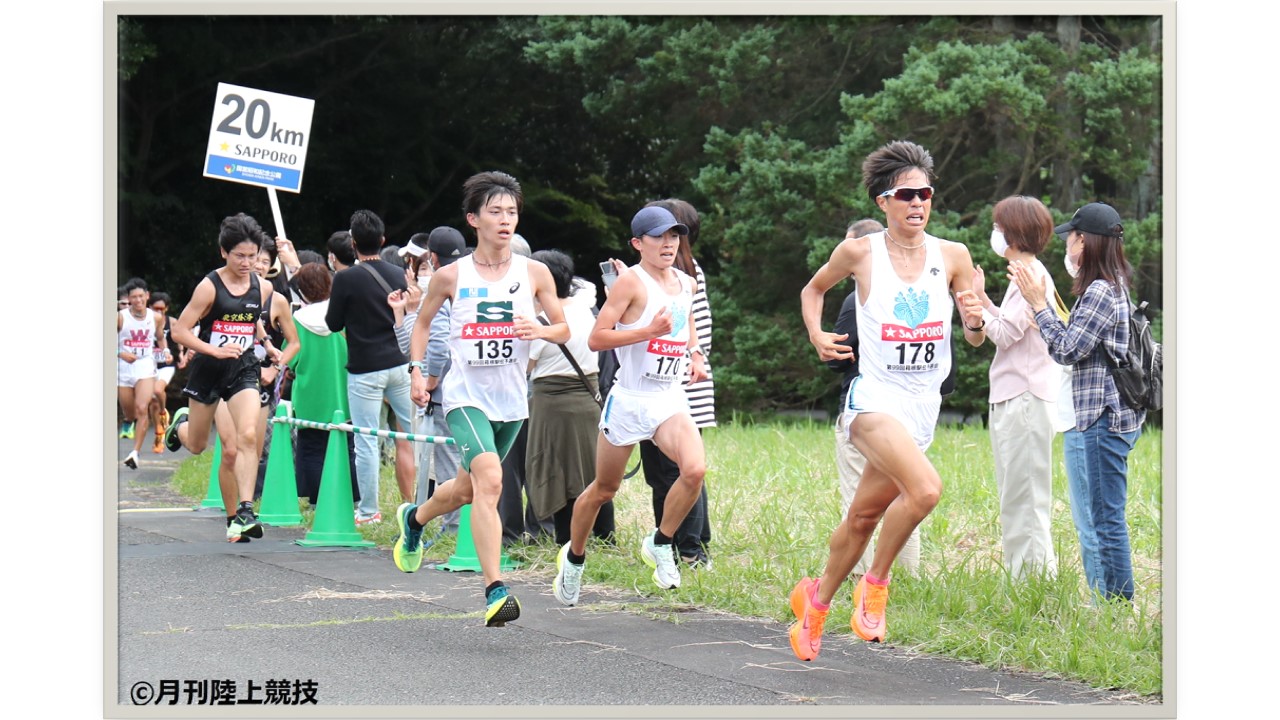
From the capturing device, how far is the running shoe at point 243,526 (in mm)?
9406

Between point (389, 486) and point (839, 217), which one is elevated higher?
point (839, 217)

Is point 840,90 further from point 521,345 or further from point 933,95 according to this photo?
point 521,345

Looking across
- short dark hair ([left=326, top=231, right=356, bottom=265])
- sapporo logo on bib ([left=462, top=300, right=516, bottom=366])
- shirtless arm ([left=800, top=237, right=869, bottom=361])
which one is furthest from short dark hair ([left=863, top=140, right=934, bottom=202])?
short dark hair ([left=326, top=231, right=356, bottom=265])

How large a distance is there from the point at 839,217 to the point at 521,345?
10.9m

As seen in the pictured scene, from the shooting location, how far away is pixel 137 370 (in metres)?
16.1

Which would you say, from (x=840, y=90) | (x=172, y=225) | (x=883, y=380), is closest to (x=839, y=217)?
(x=840, y=90)

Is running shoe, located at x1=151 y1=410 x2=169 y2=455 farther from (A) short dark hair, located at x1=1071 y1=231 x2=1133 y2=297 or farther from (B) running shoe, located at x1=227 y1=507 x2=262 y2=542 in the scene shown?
(A) short dark hair, located at x1=1071 y1=231 x2=1133 y2=297

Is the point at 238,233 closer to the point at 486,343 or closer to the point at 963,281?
the point at 486,343

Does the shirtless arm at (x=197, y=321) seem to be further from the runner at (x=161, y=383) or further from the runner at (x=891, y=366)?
the runner at (x=161, y=383)

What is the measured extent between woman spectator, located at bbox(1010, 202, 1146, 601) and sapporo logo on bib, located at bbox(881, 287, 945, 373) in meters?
0.57

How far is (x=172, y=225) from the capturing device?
20906 mm

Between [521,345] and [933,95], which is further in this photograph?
[933,95]

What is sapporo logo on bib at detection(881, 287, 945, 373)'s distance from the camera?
577 centimetres

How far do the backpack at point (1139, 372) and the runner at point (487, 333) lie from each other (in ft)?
7.86
